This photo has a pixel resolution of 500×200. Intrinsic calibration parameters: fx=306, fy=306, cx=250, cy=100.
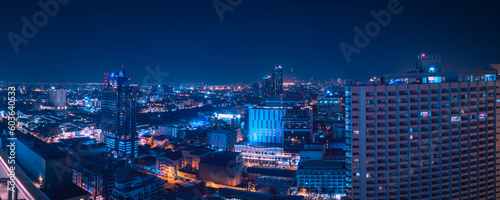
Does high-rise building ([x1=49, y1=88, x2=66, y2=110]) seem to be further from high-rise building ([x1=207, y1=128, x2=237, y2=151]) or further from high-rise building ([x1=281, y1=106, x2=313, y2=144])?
high-rise building ([x1=281, y1=106, x2=313, y2=144])

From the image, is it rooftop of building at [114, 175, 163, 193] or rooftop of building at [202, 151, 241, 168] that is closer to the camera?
rooftop of building at [114, 175, 163, 193]

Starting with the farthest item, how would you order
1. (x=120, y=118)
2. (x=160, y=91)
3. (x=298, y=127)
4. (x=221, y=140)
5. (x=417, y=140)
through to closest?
(x=160, y=91) → (x=298, y=127) → (x=120, y=118) → (x=221, y=140) → (x=417, y=140)

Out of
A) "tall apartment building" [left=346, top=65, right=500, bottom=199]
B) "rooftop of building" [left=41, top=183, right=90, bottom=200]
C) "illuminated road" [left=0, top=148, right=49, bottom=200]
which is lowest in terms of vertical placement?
"rooftop of building" [left=41, top=183, right=90, bottom=200]

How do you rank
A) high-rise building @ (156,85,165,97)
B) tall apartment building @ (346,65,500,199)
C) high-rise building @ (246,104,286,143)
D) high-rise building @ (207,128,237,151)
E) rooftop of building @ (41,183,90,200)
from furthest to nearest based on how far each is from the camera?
1. high-rise building @ (156,85,165,97)
2. high-rise building @ (246,104,286,143)
3. high-rise building @ (207,128,237,151)
4. rooftop of building @ (41,183,90,200)
5. tall apartment building @ (346,65,500,199)

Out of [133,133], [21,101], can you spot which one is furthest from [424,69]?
[21,101]

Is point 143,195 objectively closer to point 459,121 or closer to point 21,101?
point 459,121

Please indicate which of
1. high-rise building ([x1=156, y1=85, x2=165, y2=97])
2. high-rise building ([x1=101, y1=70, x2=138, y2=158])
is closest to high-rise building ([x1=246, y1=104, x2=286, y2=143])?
high-rise building ([x1=101, y1=70, x2=138, y2=158])

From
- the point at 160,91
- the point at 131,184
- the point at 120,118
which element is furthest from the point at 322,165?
the point at 160,91

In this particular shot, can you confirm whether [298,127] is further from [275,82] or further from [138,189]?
[275,82]
